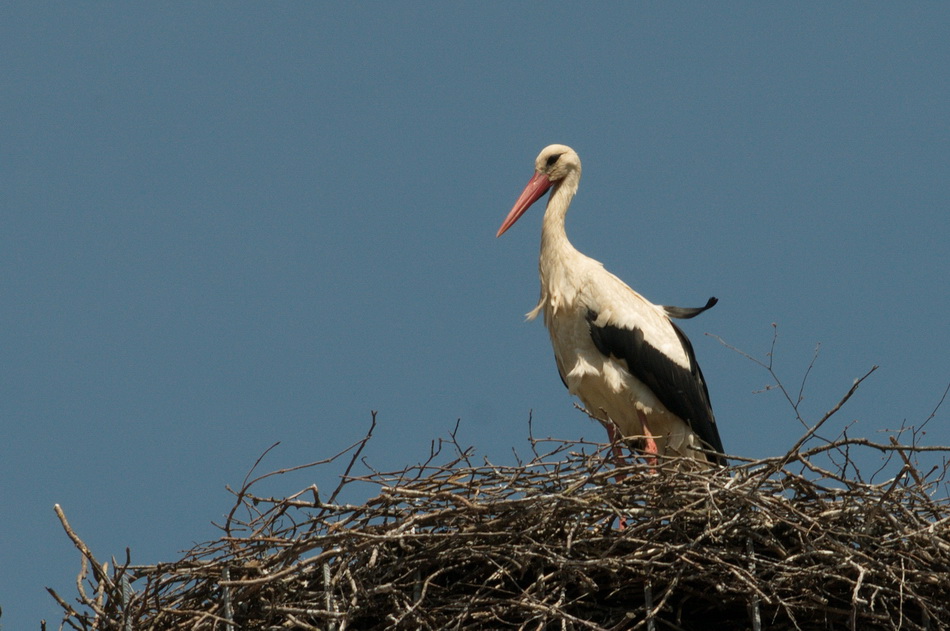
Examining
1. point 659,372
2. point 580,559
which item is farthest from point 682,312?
point 580,559

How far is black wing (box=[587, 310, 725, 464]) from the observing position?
741 cm

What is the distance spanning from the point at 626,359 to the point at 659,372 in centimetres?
17

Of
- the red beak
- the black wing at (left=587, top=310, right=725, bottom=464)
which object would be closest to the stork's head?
the red beak

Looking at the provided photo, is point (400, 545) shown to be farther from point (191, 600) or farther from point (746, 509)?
point (746, 509)

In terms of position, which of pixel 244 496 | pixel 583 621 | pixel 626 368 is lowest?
pixel 583 621

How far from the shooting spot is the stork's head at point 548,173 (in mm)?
8336

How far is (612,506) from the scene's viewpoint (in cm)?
563

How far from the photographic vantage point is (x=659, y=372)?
7.43 metres

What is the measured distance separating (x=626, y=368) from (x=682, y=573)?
74.7 inches

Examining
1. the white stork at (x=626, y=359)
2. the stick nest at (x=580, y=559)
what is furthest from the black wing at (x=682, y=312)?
the stick nest at (x=580, y=559)

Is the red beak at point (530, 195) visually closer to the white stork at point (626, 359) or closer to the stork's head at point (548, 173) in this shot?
the stork's head at point (548, 173)

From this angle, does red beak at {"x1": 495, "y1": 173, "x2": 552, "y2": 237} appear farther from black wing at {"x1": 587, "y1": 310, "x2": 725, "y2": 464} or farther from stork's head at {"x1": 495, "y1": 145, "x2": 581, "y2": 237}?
black wing at {"x1": 587, "y1": 310, "x2": 725, "y2": 464}

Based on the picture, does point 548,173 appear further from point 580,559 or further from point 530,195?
point 580,559

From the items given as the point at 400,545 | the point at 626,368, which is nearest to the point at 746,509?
the point at 400,545
